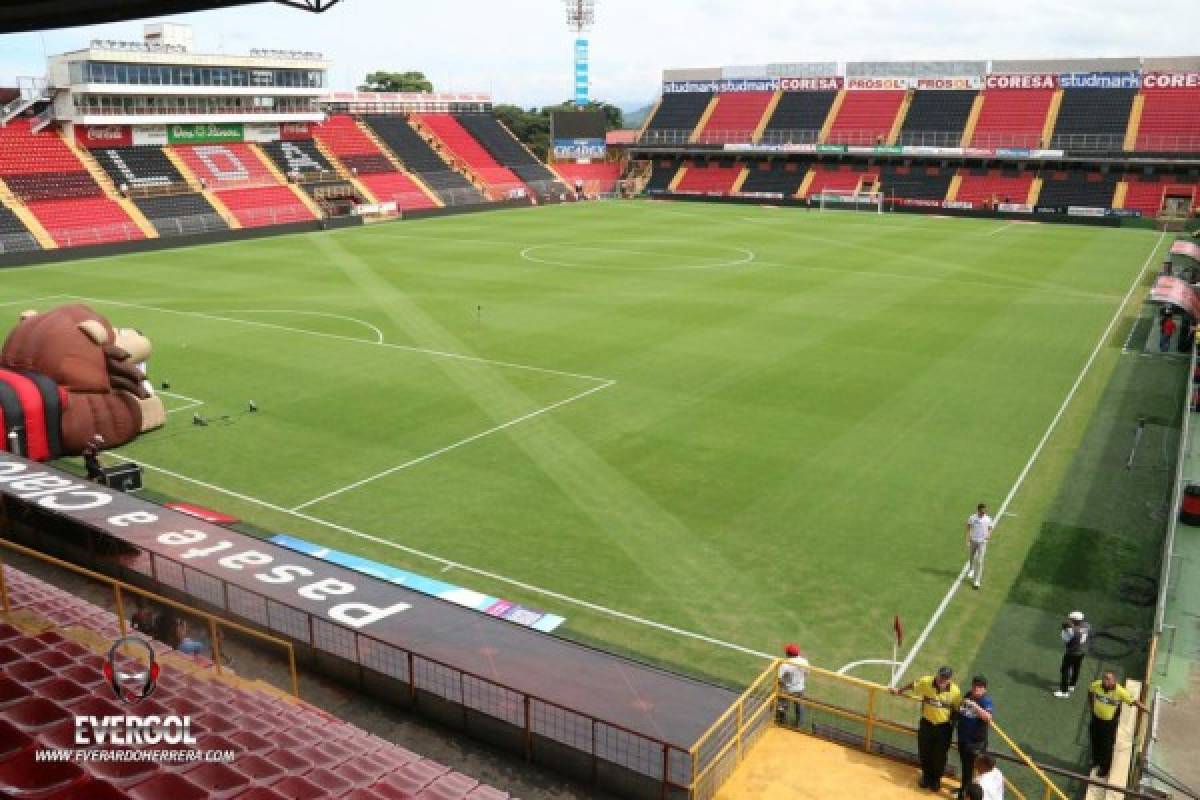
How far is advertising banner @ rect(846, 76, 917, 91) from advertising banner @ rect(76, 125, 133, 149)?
2646 inches

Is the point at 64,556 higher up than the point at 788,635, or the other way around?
the point at 64,556

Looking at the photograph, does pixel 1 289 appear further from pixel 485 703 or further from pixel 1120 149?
pixel 1120 149

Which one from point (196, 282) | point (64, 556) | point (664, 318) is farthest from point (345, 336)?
point (64, 556)

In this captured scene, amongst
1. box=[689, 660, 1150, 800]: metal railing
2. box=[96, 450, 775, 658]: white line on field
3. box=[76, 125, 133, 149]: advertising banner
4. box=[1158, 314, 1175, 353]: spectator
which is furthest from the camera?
box=[76, 125, 133, 149]: advertising banner

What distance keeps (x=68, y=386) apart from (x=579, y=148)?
272 feet

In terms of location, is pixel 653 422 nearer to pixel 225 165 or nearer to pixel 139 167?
pixel 139 167

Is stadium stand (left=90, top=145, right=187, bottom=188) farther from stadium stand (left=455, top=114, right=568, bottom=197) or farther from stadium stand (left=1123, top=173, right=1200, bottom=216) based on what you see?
stadium stand (left=1123, top=173, right=1200, bottom=216)

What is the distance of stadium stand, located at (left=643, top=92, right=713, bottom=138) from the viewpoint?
10106 cm

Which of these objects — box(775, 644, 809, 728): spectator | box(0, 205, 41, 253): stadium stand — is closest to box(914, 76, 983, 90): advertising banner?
box(0, 205, 41, 253): stadium stand

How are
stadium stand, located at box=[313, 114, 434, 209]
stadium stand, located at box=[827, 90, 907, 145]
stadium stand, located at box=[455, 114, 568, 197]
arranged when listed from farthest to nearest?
stadium stand, located at box=[455, 114, 568, 197] → stadium stand, located at box=[827, 90, 907, 145] → stadium stand, located at box=[313, 114, 434, 209]

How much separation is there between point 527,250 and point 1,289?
27261 mm

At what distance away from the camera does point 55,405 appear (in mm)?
23141

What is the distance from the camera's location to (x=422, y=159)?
3406 inches

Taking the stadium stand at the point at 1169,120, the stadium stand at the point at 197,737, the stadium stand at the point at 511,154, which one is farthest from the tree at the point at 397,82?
the stadium stand at the point at 197,737
